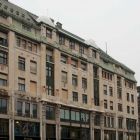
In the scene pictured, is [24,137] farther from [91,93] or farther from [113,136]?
[113,136]

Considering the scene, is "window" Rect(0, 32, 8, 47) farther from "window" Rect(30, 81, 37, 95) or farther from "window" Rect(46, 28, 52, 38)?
"window" Rect(46, 28, 52, 38)

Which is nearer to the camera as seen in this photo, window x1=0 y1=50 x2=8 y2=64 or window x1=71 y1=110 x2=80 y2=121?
window x1=0 y1=50 x2=8 y2=64

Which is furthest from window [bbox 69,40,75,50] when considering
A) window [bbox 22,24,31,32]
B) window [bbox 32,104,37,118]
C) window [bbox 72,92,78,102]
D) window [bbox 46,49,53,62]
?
window [bbox 32,104,37,118]

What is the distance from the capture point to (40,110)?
70938mm

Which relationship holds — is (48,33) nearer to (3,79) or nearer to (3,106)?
(3,79)

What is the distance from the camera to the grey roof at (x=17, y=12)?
68.6m

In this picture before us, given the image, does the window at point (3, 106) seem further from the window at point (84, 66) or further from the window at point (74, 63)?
the window at point (84, 66)

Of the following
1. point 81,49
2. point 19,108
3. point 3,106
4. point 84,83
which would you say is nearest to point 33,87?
point 19,108

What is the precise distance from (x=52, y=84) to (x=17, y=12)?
543 inches

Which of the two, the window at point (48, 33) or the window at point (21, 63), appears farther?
the window at point (48, 33)

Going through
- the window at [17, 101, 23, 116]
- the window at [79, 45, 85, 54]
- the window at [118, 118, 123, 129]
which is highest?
the window at [79, 45, 85, 54]

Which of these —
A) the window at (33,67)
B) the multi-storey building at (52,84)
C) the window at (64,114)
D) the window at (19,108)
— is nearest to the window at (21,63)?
the multi-storey building at (52,84)

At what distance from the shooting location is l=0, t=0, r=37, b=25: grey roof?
68625mm

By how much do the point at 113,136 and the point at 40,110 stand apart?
26.4 m
